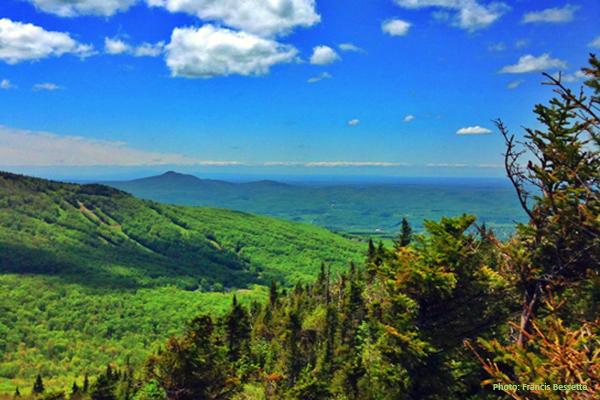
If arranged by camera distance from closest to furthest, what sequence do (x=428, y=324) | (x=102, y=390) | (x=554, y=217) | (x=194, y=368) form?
(x=554, y=217)
(x=428, y=324)
(x=194, y=368)
(x=102, y=390)

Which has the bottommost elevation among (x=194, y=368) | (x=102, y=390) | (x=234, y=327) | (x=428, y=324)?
(x=102, y=390)

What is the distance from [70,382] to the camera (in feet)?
320

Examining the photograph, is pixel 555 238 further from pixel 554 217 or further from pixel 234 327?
pixel 234 327

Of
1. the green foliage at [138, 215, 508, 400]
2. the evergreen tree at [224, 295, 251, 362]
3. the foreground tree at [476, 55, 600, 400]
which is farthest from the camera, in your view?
the evergreen tree at [224, 295, 251, 362]

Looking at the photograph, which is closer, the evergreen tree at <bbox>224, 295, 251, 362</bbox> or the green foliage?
the green foliage

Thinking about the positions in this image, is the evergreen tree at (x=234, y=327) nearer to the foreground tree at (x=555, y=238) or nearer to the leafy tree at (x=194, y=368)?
the leafy tree at (x=194, y=368)

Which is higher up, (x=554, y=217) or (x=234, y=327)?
(x=554, y=217)

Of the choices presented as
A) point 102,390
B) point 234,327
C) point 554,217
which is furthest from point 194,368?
point 102,390

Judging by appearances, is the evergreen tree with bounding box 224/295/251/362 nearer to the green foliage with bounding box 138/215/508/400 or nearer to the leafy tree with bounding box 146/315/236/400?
the green foliage with bounding box 138/215/508/400

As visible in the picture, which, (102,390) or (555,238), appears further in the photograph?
(102,390)

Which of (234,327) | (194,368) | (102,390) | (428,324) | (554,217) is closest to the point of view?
(554,217)

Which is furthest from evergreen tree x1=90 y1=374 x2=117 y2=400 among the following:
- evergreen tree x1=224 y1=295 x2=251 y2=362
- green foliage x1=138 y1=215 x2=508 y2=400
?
green foliage x1=138 y1=215 x2=508 y2=400

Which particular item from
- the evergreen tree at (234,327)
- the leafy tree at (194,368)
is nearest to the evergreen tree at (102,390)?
the evergreen tree at (234,327)

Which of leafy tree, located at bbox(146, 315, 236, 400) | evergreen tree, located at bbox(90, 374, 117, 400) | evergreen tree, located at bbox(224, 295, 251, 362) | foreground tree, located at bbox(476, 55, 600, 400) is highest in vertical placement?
foreground tree, located at bbox(476, 55, 600, 400)
